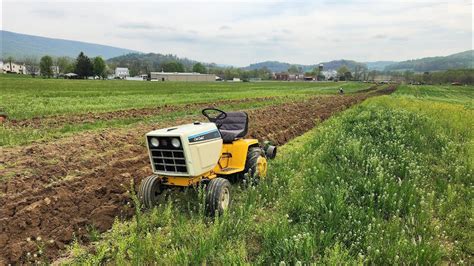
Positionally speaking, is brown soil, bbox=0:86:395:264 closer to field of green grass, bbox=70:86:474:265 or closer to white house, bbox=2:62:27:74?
field of green grass, bbox=70:86:474:265

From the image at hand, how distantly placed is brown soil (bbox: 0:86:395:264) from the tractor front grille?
1091 millimetres

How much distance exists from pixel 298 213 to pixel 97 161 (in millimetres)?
5683

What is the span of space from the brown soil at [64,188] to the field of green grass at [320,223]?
55 centimetres

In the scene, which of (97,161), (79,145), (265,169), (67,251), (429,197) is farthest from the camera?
(79,145)

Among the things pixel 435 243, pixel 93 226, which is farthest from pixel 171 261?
pixel 435 243

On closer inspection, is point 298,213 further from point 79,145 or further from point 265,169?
point 79,145

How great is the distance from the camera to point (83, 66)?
9994 cm

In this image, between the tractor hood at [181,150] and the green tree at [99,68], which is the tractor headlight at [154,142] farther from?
the green tree at [99,68]

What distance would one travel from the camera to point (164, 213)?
5715 mm

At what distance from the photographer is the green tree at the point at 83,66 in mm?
99500

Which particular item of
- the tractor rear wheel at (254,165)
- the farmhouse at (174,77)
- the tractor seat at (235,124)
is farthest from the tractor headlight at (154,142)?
the farmhouse at (174,77)

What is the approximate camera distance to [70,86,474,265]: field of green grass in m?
4.43

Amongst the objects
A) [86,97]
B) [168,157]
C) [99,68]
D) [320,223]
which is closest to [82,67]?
[99,68]

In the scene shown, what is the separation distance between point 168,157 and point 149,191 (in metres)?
0.70
